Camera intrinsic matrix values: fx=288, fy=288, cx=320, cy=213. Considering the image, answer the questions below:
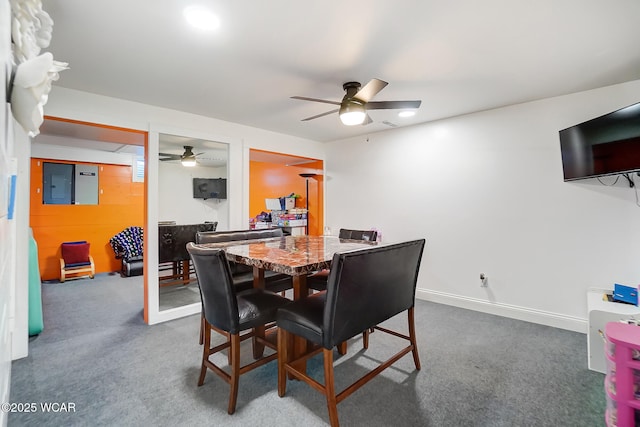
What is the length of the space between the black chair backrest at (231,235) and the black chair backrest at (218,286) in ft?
2.63

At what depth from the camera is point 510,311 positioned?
127 inches

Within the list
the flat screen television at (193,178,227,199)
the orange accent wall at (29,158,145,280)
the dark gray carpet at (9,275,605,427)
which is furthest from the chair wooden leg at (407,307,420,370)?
the flat screen television at (193,178,227,199)

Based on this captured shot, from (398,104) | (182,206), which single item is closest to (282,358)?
(398,104)

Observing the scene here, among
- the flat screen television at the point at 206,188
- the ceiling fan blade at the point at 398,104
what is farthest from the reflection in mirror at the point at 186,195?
the ceiling fan blade at the point at 398,104

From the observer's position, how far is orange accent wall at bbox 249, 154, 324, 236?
5273 mm

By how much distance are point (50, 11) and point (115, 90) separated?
1.17m

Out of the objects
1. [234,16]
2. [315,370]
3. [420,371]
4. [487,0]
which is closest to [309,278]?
[315,370]

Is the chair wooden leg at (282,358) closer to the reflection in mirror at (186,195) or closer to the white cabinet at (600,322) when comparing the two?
the white cabinet at (600,322)

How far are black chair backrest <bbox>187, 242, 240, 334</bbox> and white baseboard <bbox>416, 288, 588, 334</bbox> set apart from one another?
2951mm

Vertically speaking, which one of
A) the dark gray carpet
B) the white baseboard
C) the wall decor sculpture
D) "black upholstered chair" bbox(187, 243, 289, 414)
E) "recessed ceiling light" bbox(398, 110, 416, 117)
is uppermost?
"recessed ceiling light" bbox(398, 110, 416, 117)

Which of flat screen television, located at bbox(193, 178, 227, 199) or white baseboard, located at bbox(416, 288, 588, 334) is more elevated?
flat screen television, located at bbox(193, 178, 227, 199)

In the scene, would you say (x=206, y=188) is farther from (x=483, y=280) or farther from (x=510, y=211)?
(x=510, y=211)

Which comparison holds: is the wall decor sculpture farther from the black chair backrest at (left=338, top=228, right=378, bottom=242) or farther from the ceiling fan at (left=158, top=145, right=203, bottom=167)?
the ceiling fan at (left=158, top=145, right=203, bottom=167)

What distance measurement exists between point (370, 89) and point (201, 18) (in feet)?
3.94
